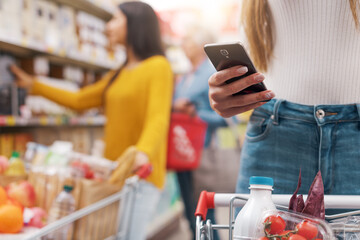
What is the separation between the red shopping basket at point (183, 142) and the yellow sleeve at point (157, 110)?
2.01 ft

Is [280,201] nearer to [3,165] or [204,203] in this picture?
[204,203]

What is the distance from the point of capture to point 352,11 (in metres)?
1.01

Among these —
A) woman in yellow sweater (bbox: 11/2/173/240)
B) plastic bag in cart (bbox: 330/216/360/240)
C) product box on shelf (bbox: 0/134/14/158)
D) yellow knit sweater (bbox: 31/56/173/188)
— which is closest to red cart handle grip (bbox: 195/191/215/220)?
plastic bag in cart (bbox: 330/216/360/240)

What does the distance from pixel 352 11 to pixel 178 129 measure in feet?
6.51

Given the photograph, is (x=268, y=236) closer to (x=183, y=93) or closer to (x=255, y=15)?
(x=255, y=15)

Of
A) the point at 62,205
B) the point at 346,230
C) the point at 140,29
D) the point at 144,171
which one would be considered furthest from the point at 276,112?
the point at 140,29

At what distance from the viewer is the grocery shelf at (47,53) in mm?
2373

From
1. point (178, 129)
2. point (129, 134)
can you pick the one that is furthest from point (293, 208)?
point (178, 129)

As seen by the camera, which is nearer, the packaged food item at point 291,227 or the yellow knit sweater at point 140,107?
the packaged food item at point 291,227

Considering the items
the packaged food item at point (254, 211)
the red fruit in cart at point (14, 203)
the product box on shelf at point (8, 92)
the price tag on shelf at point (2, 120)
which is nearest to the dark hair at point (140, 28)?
the product box on shelf at point (8, 92)

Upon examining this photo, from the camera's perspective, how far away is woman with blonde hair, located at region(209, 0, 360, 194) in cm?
100

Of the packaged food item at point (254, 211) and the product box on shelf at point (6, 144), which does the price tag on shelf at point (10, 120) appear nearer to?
the product box on shelf at point (6, 144)

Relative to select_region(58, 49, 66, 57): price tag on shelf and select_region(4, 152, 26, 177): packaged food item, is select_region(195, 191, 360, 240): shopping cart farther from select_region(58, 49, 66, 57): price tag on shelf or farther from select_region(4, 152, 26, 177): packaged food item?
select_region(58, 49, 66, 57): price tag on shelf

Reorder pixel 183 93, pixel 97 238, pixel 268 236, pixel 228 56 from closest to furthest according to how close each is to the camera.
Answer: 1. pixel 268 236
2. pixel 228 56
3. pixel 97 238
4. pixel 183 93
